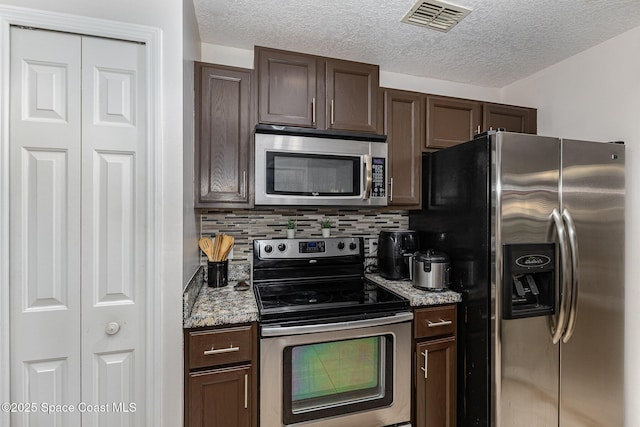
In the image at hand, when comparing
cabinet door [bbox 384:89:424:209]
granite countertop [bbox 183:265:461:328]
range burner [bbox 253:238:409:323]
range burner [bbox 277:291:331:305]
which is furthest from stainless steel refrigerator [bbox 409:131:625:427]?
range burner [bbox 277:291:331:305]

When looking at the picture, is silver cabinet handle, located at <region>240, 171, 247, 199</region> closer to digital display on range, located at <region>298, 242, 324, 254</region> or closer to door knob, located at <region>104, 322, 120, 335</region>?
digital display on range, located at <region>298, 242, 324, 254</region>

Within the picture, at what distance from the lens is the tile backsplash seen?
2.04 metres

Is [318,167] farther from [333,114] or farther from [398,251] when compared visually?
[398,251]

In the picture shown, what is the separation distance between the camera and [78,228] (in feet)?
4.08

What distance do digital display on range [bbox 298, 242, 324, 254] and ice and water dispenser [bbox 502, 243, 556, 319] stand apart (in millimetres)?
1120

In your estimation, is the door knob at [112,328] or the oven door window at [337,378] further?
the oven door window at [337,378]

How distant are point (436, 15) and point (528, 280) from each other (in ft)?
5.02

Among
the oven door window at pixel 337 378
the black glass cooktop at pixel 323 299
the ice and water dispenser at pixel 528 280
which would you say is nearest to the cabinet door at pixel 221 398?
the oven door window at pixel 337 378

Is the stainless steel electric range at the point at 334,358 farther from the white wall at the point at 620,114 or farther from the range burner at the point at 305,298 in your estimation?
the white wall at the point at 620,114

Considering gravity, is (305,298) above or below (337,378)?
above

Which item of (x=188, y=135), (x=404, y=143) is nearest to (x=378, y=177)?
(x=404, y=143)

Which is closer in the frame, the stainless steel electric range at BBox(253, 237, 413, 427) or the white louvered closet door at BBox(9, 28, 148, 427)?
the white louvered closet door at BBox(9, 28, 148, 427)

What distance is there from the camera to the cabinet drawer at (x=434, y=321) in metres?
1.70

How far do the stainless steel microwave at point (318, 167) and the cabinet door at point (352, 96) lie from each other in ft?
0.51
